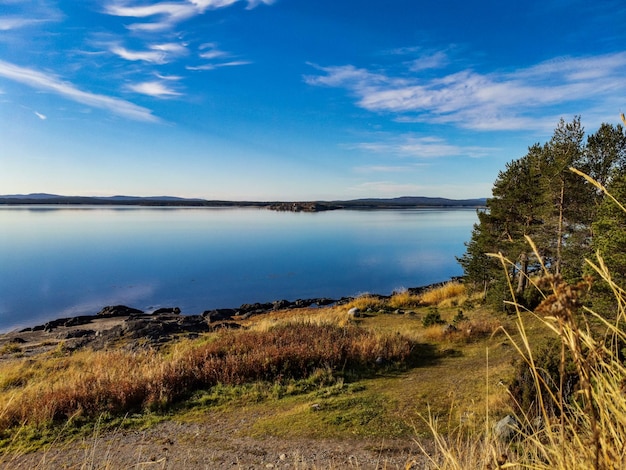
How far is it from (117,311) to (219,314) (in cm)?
793

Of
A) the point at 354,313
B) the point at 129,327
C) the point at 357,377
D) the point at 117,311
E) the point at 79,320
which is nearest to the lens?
the point at 357,377

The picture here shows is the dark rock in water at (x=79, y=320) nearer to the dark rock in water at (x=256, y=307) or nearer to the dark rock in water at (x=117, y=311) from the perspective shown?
the dark rock in water at (x=117, y=311)

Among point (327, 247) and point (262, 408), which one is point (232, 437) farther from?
point (327, 247)

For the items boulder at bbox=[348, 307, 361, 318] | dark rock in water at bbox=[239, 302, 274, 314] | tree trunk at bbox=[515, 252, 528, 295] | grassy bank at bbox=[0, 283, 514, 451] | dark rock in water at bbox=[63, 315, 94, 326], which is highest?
tree trunk at bbox=[515, 252, 528, 295]

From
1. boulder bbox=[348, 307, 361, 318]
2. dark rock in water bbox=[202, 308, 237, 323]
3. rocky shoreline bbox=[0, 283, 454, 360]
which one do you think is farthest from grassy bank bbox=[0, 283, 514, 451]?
dark rock in water bbox=[202, 308, 237, 323]

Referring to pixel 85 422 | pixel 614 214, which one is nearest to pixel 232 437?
pixel 85 422

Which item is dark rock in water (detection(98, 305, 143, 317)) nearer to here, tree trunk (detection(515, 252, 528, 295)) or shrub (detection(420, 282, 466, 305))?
shrub (detection(420, 282, 466, 305))

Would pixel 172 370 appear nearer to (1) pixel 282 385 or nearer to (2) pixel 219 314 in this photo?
(1) pixel 282 385

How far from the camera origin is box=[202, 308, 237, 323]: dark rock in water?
1054 inches

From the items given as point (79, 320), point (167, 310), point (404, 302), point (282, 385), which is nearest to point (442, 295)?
point (404, 302)

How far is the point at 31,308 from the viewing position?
95.5 ft

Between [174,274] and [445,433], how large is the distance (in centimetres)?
3826

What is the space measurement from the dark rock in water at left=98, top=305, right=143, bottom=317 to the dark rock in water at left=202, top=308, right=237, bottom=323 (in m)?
5.65

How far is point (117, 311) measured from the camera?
28312 millimetres
